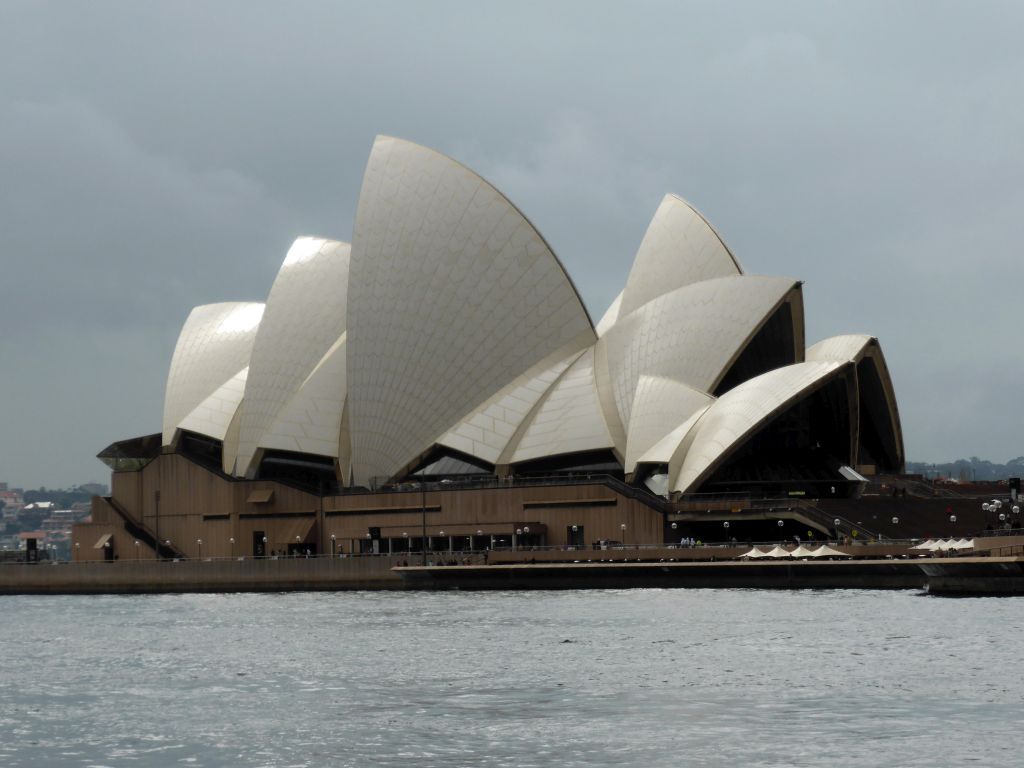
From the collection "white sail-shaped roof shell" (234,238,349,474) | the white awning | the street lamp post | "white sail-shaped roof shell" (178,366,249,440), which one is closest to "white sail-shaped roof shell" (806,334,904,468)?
the white awning

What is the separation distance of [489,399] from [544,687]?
41383 millimetres

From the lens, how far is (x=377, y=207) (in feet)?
235

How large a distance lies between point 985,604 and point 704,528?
2048 centimetres

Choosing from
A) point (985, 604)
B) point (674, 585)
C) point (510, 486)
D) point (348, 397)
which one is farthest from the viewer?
point (348, 397)

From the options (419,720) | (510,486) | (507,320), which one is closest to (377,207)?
(507,320)

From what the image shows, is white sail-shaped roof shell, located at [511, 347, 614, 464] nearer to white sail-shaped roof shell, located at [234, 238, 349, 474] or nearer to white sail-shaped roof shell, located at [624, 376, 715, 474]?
white sail-shaped roof shell, located at [624, 376, 715, 474]

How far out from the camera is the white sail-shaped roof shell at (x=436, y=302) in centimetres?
6962

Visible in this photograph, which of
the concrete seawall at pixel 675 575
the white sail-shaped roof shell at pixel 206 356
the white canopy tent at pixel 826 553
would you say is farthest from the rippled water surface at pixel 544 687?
the white sail-shaped roof shell at pixel 206 356

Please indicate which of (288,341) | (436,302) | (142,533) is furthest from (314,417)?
(142,533)

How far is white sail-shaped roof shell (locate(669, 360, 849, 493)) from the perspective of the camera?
6159cm

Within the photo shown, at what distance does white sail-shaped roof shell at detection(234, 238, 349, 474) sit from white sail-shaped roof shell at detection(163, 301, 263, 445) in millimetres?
4505

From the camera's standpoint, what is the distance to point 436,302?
70250 millimetres

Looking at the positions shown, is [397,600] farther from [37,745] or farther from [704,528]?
[37,745]

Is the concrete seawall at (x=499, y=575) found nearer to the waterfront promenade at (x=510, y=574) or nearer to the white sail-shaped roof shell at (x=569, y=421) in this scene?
the waterfront promenade at (x=510, y=574)
